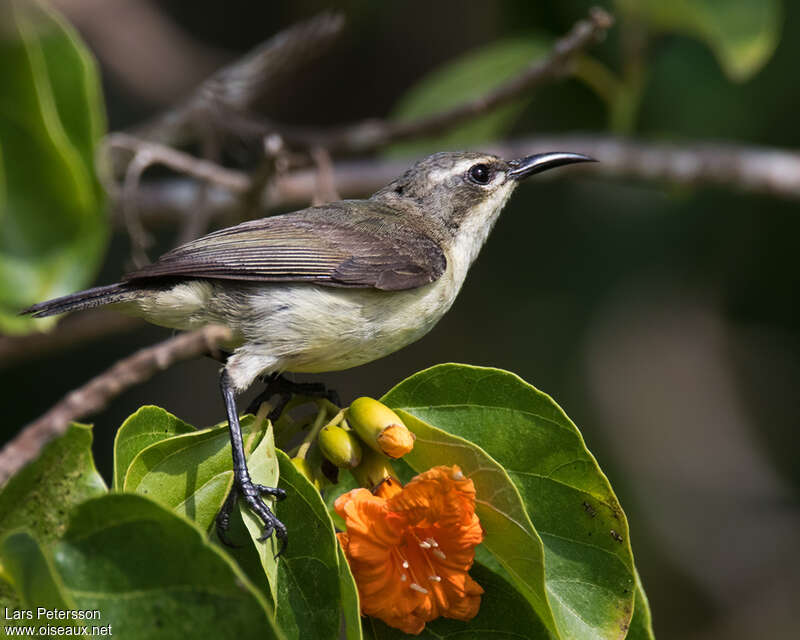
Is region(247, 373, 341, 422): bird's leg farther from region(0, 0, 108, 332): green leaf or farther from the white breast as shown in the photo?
region(0, 0, 108, 332): green leaf

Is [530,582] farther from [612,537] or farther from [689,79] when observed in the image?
[689,79]

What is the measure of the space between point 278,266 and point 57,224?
0.88m

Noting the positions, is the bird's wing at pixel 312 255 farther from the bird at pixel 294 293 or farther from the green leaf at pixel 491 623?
the green leaf at pixel 491 623

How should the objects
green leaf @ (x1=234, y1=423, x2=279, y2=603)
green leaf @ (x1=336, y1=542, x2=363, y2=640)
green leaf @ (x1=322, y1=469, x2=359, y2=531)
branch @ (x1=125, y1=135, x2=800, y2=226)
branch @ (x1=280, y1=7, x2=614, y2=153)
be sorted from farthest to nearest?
1. branch @ (x1=125, y1=135, x2=800, y2=226)
2. branch @ (x1=280, y1=7, x2=614, y2=153)
3. green leaf @ (x1=322, y1=469, x2=359, y2=531)
4. green leaf @ (x1=234, y1=423, x2=279, y2=603)
5. green leaf @ (x1=336, y1=542, x2=363, y2=640)

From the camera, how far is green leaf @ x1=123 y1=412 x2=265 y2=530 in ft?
7.98

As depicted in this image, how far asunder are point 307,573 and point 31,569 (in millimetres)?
724

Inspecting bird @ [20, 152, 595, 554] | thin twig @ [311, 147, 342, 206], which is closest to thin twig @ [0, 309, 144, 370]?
thin twig @ [311, 147, 342, 206]

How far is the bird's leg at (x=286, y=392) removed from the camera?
290 centimetres

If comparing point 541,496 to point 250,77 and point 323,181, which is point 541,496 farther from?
point 250,77

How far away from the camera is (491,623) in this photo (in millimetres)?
2557

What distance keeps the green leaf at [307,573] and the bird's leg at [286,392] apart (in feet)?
1.50

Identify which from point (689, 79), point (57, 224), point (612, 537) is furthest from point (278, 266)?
point (689, 79)

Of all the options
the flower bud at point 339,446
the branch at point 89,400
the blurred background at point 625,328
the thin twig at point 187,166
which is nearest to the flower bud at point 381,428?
the flower bud at point 339,446

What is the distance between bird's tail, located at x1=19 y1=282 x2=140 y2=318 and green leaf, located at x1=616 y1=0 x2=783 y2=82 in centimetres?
308
